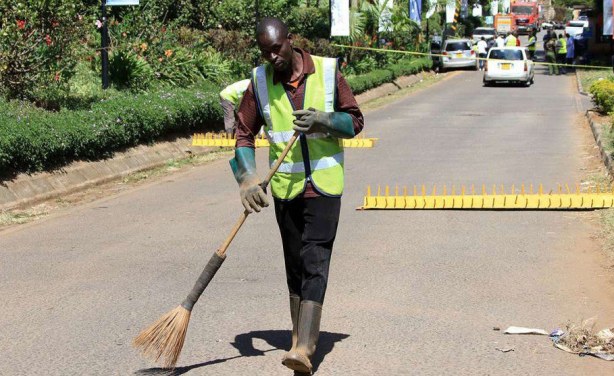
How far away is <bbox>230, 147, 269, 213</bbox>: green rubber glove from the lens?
5.79m

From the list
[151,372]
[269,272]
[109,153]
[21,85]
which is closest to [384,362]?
[151,372]

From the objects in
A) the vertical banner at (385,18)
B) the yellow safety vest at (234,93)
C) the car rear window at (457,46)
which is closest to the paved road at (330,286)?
the yellow safety vest at (234,93)

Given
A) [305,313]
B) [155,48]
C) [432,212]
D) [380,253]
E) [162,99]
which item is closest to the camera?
[305,313]

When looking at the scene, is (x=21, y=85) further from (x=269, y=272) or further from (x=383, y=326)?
(x=383, y=326)

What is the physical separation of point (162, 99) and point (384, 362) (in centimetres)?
1247

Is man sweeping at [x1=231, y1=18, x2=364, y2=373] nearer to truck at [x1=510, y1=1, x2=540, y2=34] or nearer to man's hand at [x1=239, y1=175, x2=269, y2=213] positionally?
man's hand at [x1=239, y1=175, x2=269, y2=213]

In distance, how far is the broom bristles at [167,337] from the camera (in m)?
5.80

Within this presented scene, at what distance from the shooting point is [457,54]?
47656 mm

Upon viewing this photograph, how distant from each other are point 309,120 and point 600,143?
12516 millimetres

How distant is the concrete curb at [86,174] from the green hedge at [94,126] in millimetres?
144

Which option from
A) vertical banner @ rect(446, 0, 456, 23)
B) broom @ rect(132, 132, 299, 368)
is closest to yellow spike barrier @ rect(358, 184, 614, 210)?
broom @ rect(132, 132, 299, 368)

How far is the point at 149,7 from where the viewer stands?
25266 millimetres

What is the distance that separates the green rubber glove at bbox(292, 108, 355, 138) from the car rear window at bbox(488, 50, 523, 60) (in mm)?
32092

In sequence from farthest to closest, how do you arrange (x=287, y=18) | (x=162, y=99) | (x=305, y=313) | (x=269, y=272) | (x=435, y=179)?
(x=287, y=18), (x=162, y=99), (x=435, y=179), (x=269, y=272), (x=305, y=313)
